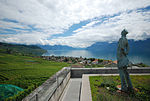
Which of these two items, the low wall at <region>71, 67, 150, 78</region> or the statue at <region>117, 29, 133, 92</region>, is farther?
the low wall at <region>71, 67, 150, 78</region>

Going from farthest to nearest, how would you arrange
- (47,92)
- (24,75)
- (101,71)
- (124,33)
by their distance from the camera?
(101,71)
(24,75)
(124,33)
(47,92)

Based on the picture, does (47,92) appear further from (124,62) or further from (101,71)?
(101,71)

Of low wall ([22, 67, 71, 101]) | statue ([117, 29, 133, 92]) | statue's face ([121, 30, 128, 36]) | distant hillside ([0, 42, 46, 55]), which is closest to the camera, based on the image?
low wall ([22, 67, 71, 101])

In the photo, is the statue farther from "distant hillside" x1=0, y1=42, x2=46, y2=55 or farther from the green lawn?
"distant hillside" x1=0, y1=42, x2=46, y2=55

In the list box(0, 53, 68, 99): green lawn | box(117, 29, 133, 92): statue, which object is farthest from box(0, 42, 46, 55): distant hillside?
box(117, 29, 133, 92): statue

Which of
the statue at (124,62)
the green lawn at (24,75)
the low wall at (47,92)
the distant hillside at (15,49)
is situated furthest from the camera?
the distant hillside at (15,49)

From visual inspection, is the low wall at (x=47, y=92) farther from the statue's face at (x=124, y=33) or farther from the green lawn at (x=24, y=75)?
the statue's face at (x=124, y=33)

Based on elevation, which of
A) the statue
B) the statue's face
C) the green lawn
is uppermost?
the statue's face

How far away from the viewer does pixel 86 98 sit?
181 inches

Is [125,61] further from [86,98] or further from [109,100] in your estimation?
[86,98]

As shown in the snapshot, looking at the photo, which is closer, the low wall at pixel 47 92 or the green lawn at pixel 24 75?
the low wall at pixel 47 92

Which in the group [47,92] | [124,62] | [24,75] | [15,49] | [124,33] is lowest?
[24,75]

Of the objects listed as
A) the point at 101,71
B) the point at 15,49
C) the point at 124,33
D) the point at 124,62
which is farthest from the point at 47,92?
the point at 15,49

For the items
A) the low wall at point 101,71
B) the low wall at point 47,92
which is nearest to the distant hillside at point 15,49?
the low wall at point 101,71
